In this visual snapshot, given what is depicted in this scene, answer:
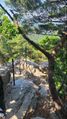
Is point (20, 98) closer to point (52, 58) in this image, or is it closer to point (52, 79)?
point (52, 79)

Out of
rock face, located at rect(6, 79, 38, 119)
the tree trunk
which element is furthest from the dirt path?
the tree trunk

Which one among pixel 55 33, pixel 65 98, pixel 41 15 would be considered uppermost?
pixel 41 15

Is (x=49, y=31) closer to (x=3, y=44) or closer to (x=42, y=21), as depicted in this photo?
(x=42, y=21)

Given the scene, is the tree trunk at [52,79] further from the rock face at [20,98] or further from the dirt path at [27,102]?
the rock face at [20,98]

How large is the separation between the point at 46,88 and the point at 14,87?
2154mm

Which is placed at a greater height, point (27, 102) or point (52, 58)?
point (52, 58)

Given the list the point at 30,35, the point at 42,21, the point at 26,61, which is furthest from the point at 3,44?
the point at 26,61

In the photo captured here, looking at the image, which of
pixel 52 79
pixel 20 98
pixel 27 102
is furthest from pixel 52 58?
pixel 20 98

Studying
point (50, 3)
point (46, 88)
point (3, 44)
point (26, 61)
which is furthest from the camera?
point (26, 61)

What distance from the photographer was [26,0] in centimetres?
1057

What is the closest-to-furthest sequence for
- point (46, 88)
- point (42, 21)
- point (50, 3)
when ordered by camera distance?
point (50, 3), point (42, 21), point (46, 88)

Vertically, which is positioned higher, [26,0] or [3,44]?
[26,0]

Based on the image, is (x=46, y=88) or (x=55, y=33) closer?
(x=55, y=33)

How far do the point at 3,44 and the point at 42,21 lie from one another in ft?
6.97
